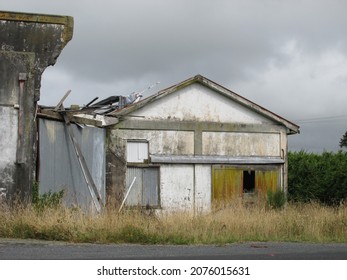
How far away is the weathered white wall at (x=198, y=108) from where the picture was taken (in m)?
24.1

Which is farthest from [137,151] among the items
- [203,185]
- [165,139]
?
[203,185]

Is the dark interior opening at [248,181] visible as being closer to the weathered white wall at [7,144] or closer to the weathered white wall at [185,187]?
the weathered white wall at [185,187]

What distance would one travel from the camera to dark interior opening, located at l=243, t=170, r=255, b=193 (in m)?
25.1

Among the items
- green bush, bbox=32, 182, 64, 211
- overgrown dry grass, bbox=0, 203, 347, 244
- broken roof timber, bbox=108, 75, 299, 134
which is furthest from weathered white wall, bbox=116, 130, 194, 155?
overgrown dry grass, bbox=0, 203, 347, 244

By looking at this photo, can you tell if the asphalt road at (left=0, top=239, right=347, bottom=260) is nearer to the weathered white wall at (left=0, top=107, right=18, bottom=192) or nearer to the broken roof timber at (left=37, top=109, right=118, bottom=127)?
the weathered white wall at (left=0, top=107, right=18, bottom=192)

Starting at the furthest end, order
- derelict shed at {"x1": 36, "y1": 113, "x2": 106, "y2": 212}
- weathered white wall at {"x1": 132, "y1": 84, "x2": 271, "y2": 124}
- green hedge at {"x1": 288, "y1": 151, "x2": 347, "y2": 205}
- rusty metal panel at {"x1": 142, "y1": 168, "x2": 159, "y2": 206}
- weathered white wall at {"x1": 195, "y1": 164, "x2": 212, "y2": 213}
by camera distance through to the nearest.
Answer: green hedge at {"x1": 288, "y1": 151, "x2": 347, "y2": 205} < weathered white wall at {"x1": 195, "y1": 164, "x2": 212, "y2": 213} < weathered white wall at {"x1": 132, "y1": 84, "x2": 271, "y2": 124} < rusty metal panel at {"x1": 142, "y1": 168, "x2": 159, "y2": 206} < derelict shed at {"x1": 36, "y1": 113, "x2": 106, "y2": 212}

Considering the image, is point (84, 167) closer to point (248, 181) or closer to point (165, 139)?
point (165, 139)

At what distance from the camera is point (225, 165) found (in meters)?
24.7

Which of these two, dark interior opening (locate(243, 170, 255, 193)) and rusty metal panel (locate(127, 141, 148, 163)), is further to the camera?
dark interior opening (locate(243, 170, 255, 193))

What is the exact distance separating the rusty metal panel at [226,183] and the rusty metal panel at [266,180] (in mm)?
761

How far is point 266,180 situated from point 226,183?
68.1 inches

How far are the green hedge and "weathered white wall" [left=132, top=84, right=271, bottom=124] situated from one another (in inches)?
163

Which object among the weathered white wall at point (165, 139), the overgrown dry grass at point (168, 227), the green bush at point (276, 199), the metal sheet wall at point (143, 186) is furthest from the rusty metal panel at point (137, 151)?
the overgrown dry grass at point (168, 227)
